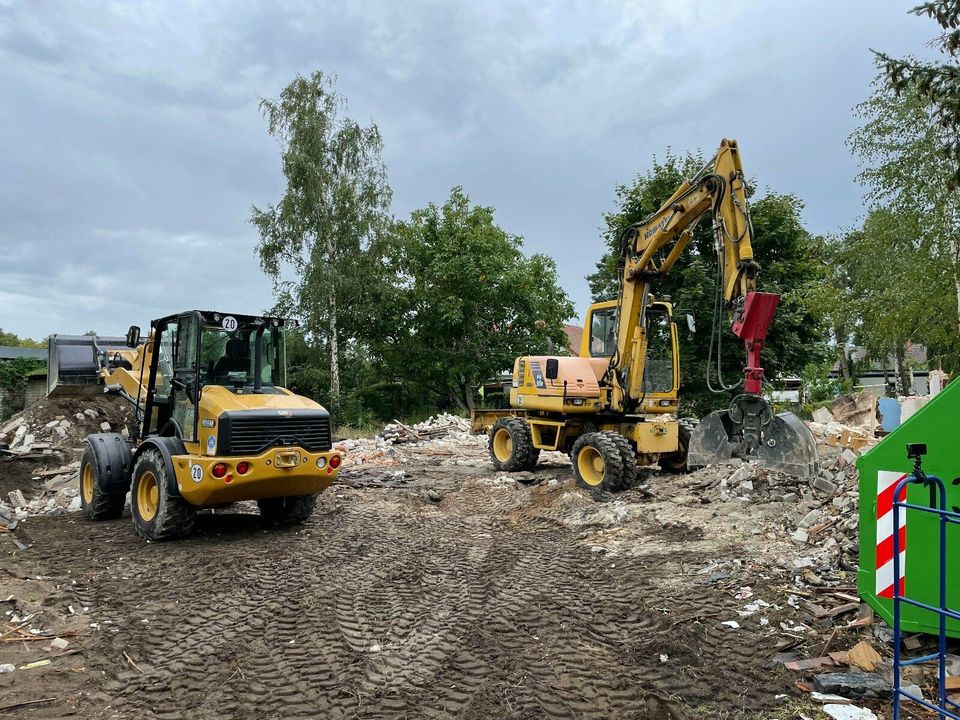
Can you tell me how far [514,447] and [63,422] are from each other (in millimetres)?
9419

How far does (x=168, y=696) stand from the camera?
4.02m

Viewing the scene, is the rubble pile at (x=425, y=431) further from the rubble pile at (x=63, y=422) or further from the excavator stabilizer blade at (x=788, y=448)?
the excavator stabilizer blade at (x=788, y=448)

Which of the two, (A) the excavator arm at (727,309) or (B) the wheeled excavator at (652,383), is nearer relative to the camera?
(A) the excavator arm at (727,309)

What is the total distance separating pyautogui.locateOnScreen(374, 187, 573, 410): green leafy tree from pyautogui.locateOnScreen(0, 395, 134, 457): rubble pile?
1181 centimetres

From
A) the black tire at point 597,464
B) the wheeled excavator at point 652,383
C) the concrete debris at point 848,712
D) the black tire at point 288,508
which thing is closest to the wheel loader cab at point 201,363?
the black tire at point 288,508

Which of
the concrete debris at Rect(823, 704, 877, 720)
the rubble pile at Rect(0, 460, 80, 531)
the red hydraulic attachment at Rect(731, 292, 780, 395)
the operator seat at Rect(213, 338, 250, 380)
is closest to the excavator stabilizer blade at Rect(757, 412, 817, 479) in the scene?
the red hydraulic attachment at Rect(731, 292, 780, 395)

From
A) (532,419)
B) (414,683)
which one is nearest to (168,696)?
(414,683)

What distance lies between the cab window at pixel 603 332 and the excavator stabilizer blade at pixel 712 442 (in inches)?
91.2

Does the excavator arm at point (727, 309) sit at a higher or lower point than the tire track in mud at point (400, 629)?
higher

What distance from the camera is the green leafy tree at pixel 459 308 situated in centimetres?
2641

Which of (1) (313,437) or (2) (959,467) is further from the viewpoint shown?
(1) (313,437)

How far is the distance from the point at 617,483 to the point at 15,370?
2523 cm

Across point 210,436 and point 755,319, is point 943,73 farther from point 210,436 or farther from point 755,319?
point 210,436

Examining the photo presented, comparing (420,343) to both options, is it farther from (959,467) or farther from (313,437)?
(959,467)
